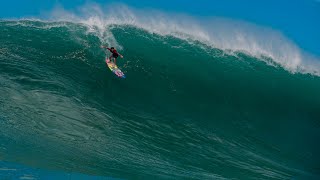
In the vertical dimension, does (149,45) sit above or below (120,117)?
above

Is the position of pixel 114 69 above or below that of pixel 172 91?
below

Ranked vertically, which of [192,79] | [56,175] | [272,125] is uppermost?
[56,175]

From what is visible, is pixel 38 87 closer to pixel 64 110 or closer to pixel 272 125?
pixel 64 110

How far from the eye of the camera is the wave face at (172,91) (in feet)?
43.2

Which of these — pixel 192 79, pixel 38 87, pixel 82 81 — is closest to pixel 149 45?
pixel 192 79

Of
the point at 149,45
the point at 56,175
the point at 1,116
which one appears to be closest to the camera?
the point at 149,45

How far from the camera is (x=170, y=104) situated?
13.9 meters

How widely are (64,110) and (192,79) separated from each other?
6.16 metres

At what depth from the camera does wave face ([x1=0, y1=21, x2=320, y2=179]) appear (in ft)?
43.2

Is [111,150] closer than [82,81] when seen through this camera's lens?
No

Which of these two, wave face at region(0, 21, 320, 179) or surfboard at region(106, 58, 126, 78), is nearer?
surfboard at region(106, 58, 126, 78)

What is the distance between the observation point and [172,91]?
13.5 meters

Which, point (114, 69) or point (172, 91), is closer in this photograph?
point (114, 69)

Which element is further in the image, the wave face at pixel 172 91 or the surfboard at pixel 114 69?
the wave face at pixel 172 91
